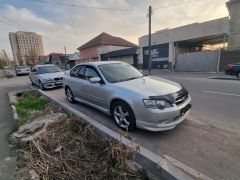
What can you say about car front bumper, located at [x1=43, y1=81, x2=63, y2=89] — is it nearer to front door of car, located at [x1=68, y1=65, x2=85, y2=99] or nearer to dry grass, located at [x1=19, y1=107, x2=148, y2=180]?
front door of car, located at [x1=68, y1=65, x2=85, y2=99]

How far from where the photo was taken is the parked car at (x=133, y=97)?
336 centimetres

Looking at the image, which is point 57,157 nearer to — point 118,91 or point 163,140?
point 118,91

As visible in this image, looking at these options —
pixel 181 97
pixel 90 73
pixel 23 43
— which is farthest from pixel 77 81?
pixel 23 43

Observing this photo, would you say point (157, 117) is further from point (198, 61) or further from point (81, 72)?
point (198, 61)

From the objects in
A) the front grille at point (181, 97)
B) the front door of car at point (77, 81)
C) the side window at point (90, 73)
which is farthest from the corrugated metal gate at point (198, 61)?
the side window at point (90, 73)

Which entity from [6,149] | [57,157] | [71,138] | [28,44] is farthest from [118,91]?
[28,44]

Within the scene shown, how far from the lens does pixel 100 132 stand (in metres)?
3.64

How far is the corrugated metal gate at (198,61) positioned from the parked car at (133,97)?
1686cm

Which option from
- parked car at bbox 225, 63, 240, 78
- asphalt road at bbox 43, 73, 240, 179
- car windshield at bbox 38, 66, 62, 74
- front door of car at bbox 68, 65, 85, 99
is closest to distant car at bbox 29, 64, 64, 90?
car windshield at bbox 38, 66, 62, 74

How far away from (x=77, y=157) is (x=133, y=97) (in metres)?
1.58

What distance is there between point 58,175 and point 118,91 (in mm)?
2060

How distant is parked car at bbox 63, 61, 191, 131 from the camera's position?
3355 millimetres

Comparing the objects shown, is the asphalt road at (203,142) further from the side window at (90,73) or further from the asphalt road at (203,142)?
the side window at (90,73)

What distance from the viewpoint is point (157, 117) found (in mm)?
3305
